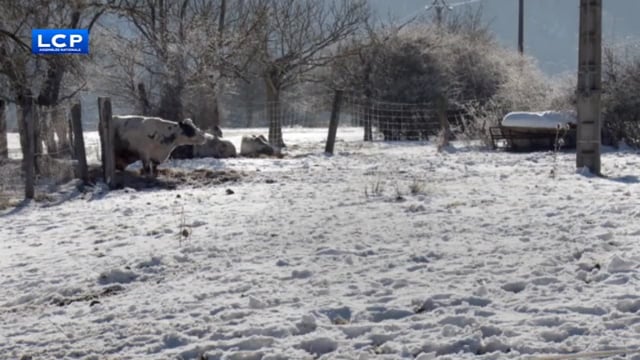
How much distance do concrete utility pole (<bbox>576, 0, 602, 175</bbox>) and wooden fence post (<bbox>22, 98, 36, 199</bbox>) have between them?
7.92 m

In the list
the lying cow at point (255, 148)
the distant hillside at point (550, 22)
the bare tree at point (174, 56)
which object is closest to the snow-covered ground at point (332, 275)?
the lying cow at point (255, 148)

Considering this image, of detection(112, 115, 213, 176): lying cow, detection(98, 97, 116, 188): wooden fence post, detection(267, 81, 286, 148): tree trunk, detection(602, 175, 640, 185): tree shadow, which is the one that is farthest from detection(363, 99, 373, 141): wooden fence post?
detection(602, 175, 640, 185): tree shadow

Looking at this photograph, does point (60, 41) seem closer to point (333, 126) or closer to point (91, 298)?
point (333, 126)

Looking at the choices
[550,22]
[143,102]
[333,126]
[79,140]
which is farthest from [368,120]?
[550,22]

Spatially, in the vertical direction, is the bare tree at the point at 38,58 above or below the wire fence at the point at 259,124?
above

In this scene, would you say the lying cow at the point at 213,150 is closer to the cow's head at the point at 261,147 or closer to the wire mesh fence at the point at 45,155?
the cow's head at the point at 261,147

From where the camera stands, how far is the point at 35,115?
42.4 ft

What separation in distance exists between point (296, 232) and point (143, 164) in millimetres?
6590

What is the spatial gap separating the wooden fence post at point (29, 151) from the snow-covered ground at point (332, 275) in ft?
3.35

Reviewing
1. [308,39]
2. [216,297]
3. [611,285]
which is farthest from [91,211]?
[308,39]

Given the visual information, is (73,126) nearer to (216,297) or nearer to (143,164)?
(143,164)

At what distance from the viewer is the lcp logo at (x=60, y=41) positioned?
16219 millimetres

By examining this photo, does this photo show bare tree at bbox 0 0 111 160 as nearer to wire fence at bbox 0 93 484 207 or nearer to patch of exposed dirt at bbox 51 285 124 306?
wire fence at bbox 0 93 484 207

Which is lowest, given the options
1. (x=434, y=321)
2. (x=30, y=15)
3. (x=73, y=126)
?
(x=434, y=321)
